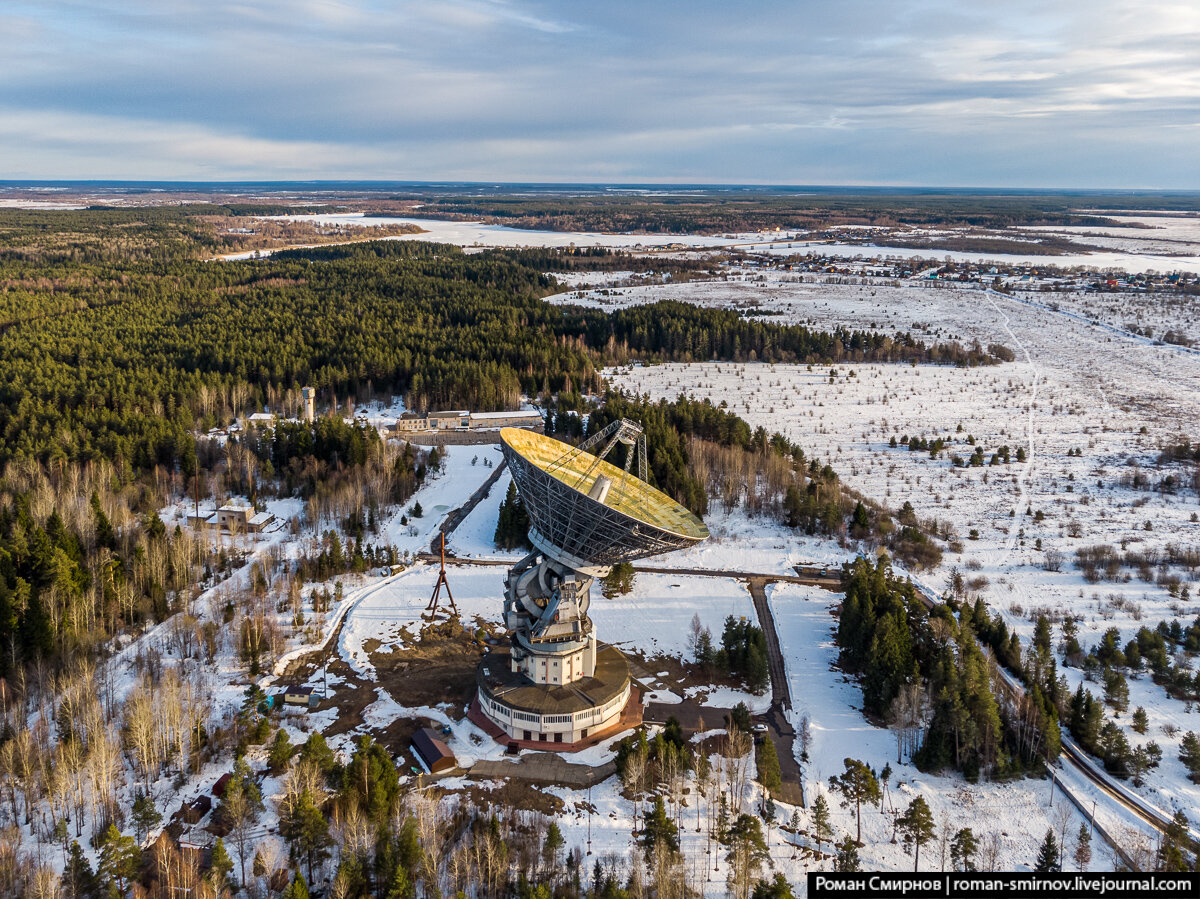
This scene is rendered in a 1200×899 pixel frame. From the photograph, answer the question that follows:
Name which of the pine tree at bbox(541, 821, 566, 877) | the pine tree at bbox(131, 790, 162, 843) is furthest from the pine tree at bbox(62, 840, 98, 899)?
the pine tree at bbox(541, 821, 566, 877)

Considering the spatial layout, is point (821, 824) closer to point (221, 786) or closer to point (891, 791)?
point (891, 791)

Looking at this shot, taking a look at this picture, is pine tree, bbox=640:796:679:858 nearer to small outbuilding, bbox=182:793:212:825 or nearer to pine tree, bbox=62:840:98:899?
small outbuilding, bbox=182:793:212:825

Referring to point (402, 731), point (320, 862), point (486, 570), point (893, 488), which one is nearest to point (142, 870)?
point (320, 862)

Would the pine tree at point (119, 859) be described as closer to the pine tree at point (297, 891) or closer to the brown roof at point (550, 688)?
the pine tree at point (297, 891)

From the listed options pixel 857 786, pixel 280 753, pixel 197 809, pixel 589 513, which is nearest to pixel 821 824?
pixel 857 786

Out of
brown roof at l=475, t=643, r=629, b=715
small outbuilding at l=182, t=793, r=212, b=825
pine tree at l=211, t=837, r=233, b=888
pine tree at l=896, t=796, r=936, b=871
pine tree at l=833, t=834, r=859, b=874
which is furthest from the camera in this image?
brown roof at l=475, t=643, r=629, b=715

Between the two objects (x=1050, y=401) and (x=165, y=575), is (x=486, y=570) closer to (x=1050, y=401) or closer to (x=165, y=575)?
(x=165, y=575)

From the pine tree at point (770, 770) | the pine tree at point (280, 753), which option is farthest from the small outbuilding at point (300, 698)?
the pine tree at point (770, 770)
